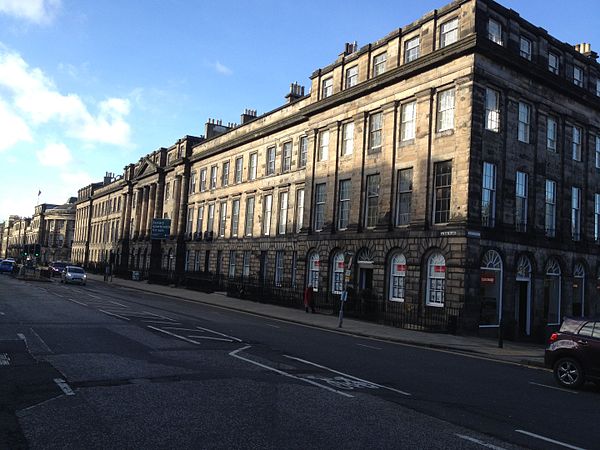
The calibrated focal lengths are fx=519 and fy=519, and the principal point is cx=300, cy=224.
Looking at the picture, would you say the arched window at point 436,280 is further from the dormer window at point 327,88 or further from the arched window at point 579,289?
the dormer window at point 327,88

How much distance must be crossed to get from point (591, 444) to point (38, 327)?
1337 centimetres

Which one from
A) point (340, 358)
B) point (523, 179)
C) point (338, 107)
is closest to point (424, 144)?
point (523, 179)

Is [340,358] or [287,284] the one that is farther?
[287,284]

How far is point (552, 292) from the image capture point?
28.0m

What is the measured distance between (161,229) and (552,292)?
3763 centimetres

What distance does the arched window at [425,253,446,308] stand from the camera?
957 inches

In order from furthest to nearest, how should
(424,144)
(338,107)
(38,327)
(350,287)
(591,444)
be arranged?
1. (338,107)
2. (350,287)
3. (424,144)
4. (38,327)
5. (591,444)

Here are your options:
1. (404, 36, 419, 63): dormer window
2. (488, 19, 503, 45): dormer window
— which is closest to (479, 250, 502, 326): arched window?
(488, 19, 503, 45): dormer window

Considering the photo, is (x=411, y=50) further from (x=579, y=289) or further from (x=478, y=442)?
(x=478, y=442)

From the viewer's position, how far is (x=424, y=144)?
86.1ft

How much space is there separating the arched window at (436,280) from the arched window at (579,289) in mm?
9978

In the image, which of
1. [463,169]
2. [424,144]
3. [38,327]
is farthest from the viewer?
[424,144]

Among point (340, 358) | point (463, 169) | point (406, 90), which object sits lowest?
point (340, 358)

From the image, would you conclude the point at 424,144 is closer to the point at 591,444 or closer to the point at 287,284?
the point at 287,284
